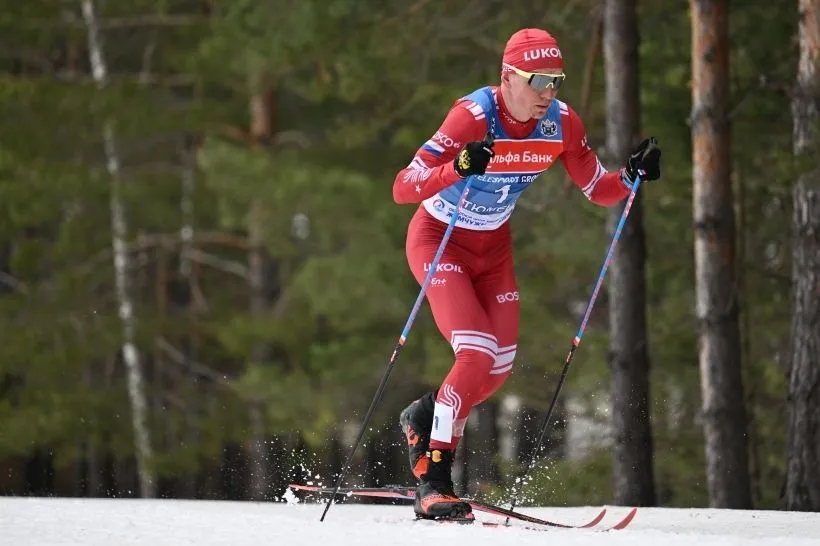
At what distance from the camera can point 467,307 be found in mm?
7703

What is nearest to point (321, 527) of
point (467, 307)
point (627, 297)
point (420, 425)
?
point (420, 425)

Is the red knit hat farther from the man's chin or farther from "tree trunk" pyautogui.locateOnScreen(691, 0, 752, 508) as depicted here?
"tree trunk" pyautogui.locateOnScreen(691, 0, 752, 508)

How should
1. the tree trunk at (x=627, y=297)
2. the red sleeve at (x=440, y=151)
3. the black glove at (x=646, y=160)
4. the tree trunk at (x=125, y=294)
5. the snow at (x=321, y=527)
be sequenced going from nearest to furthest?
1. the snow at (x=321, y=527)
2. the red sleeve at (x=440, y=151)
3. the black glove at (x=646, y=160)
4. the tree trunk at (x=627, y=297)
5. the tree trunk at (x=125, y=294)

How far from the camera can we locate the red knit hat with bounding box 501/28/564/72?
752cm

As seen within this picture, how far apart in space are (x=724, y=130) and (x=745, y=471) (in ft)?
8.84

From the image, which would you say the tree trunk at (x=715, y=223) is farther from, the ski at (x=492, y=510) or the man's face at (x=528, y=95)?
the man's face at (x=528, y=95)

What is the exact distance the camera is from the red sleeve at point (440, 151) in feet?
24.6

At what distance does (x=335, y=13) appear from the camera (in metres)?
16.6

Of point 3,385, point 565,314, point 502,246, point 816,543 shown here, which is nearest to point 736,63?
point 565,314

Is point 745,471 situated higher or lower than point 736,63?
lower

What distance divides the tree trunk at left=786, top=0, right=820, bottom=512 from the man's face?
10.4 feet

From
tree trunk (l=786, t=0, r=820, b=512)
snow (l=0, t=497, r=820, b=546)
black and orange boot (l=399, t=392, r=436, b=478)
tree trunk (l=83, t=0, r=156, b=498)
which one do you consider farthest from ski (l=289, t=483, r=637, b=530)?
tree trunk (l=83, t=0, r=156, b=498)

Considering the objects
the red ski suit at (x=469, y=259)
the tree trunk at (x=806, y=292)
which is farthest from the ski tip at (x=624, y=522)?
the tree trunk at (x=806, y=292)

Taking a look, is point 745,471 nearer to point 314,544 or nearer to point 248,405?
point 314,544
